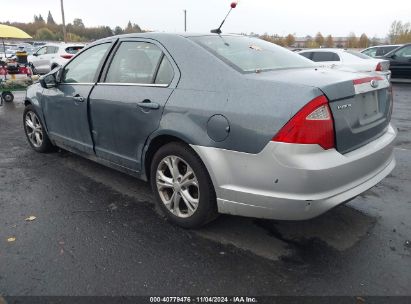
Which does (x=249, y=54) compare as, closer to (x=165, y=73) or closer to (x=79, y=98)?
(x=165, y=73)

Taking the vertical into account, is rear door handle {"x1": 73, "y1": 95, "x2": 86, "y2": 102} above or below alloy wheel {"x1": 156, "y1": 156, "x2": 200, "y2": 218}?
above

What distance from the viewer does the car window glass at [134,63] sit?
3436mm

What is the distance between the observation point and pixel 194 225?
10.3 ft

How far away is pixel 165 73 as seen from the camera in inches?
129

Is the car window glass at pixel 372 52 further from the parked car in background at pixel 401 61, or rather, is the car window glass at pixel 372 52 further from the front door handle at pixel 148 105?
the front door handle at pixel 148 105

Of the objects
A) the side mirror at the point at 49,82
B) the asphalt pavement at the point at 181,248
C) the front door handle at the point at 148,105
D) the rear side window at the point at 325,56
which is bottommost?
the asphalt pavement at the point at 181,248

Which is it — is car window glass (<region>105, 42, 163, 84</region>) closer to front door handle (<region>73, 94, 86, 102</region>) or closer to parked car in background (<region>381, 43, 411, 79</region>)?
front door handle (<region>73, 94, 86, 102</region>)

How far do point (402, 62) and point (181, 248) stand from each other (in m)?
14.8

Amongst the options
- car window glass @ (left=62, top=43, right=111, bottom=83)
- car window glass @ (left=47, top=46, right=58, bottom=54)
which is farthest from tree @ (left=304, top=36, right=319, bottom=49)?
car window glass @ (left=62, top=43, right=111, bottom=83)

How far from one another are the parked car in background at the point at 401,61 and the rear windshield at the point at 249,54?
43.2ft

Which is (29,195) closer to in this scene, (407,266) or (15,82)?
(407,266)

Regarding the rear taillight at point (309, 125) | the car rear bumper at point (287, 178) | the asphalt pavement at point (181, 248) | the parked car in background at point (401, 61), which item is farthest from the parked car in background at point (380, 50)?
the rear taillight at point (309, 125)

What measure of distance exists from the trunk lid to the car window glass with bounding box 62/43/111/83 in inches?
79.5

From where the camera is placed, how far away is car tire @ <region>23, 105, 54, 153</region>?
5.20 meters
